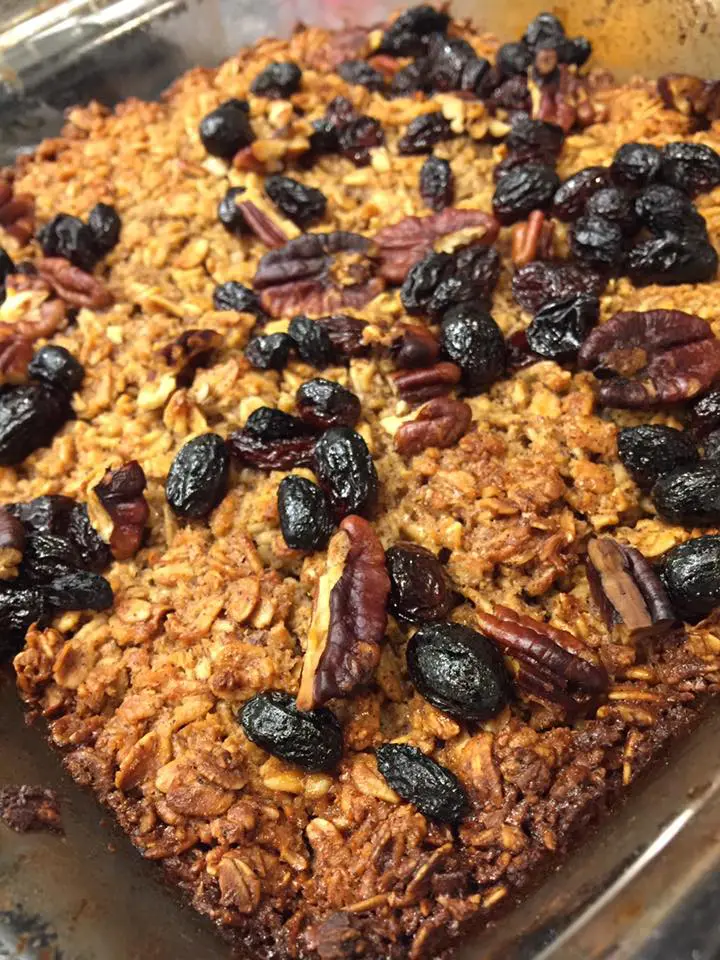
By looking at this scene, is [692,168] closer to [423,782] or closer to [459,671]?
[459,671]

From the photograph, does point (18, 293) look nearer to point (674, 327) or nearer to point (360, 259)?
point (360, 259)

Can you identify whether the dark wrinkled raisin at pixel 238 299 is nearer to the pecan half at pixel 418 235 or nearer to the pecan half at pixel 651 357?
the pecan half at pixel 418 235

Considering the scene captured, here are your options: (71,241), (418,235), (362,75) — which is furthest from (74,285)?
(362,75)

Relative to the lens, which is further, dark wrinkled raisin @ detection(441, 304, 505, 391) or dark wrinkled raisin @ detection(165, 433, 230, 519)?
dark wrinkled raisin @ detection(441, 304, 505, 391)

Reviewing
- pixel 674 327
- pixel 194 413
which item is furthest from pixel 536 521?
pixel 194 413

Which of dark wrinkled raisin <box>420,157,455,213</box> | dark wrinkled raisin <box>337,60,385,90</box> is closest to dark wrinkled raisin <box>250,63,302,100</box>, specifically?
dark wrinkled raisin <box>337,60,385,90</box>

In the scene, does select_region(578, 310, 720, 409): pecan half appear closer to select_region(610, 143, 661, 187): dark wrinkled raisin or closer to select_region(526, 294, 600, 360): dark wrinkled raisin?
select_region(526, 294, 600, 360): dark wrinkled raisin
